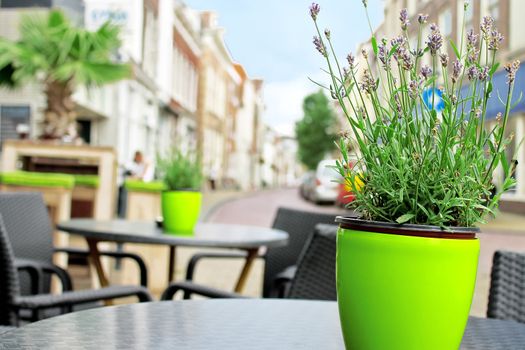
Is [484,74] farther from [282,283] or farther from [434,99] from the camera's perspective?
[282,283]

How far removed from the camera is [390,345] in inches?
29.6

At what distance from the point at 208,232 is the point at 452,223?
1976mm

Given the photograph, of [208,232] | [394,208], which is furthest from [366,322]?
[208,232]

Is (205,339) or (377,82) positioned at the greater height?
(377,82)

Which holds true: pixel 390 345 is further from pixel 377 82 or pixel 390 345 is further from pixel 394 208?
pixel 377 82

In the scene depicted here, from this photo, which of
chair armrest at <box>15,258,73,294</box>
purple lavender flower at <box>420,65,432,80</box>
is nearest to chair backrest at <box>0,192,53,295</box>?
chair armrest at <box>15,258,73,294</box>

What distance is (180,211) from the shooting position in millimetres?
2500

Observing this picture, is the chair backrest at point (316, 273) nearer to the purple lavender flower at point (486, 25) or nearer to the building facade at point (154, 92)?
the building facade at point (154, 92)

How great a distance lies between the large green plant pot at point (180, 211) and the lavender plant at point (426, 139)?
5.69ft

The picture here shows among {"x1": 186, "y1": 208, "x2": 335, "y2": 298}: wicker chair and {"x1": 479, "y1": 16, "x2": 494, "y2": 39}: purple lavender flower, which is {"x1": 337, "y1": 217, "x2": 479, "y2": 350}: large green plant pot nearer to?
{"x1": 479, "y1": 16, "x2": 494, "y2": 39}: purple lavender flower

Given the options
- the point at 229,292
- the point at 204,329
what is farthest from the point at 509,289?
the point at 204,329

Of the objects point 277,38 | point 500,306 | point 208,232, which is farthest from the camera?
point 208,232

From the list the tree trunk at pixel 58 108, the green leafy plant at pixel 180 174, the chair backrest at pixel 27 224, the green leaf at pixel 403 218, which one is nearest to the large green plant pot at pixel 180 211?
the green leafy plant at pixel 180 174

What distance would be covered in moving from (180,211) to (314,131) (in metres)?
43.3
